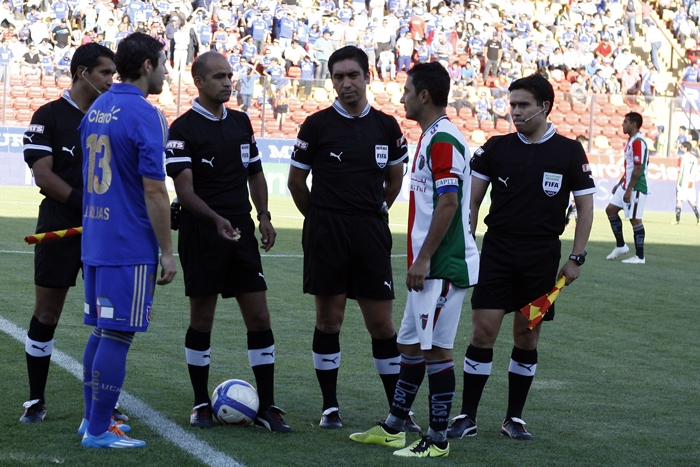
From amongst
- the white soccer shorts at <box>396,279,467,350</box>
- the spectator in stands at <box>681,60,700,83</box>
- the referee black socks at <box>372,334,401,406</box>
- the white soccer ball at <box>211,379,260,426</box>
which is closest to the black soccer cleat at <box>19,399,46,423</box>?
the white soccer ball at <box>211,379,260,426</box>

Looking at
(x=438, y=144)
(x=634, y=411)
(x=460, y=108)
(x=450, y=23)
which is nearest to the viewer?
(x=438, y=144)

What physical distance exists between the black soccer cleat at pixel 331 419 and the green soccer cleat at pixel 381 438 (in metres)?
0.28

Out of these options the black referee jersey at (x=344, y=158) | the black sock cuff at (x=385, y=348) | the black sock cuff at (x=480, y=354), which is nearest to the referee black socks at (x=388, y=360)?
the black sock cuff at (x=385, y=348)

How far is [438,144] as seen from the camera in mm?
4965

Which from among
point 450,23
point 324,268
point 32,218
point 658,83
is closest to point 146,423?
point 324,268

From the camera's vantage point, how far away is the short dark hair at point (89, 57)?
18.1 feet

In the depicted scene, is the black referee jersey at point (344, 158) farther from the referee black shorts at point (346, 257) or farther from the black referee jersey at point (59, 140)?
the black referee jersey at point (59, 140)

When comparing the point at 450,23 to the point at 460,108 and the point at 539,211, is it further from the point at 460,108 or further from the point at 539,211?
the point at 539,211

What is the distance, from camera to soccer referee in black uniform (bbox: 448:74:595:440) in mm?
5645

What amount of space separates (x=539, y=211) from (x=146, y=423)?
250cm

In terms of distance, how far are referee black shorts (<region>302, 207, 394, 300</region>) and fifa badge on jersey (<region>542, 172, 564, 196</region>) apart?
975 millimetres

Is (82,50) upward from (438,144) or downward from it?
upward

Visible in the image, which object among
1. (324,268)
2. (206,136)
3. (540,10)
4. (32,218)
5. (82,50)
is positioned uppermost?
(540,10)

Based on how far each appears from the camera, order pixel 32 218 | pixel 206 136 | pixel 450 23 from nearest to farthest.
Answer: pixel 206 136 → pixel 32 218 → pixel 450 23
